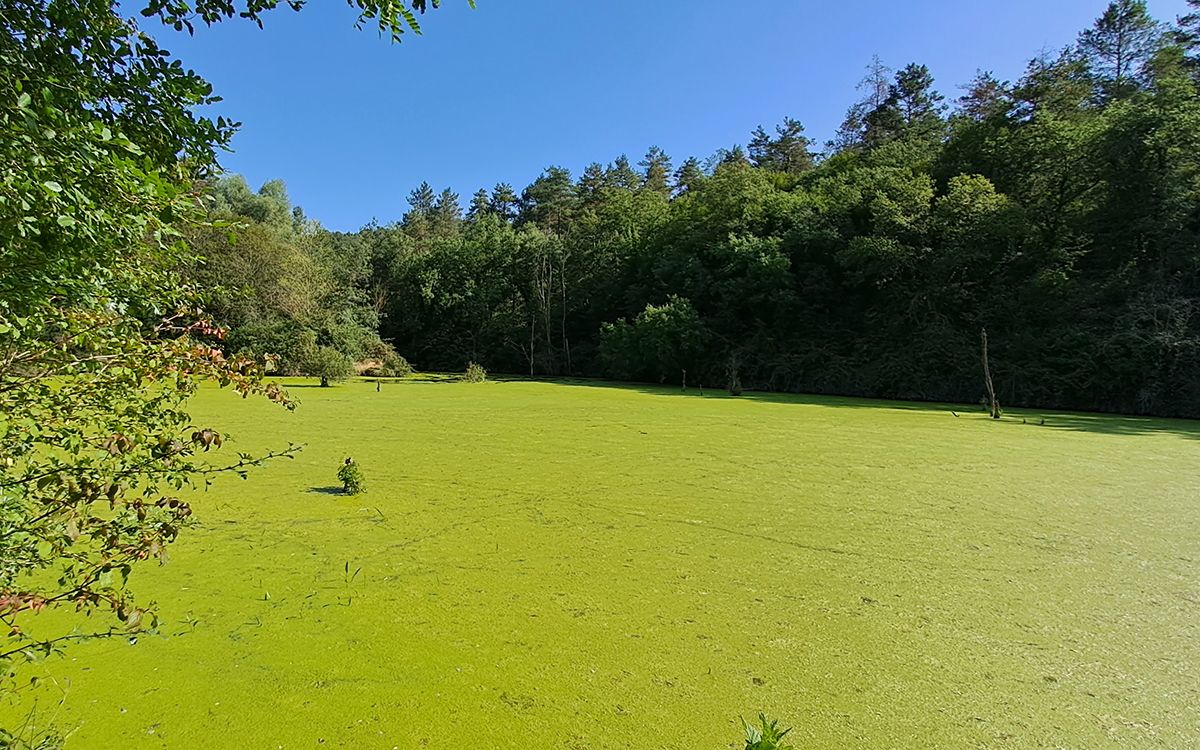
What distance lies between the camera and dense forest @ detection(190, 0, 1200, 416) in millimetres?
10758

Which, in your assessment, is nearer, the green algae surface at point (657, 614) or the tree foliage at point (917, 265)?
the green algae surface at point (657, 614)

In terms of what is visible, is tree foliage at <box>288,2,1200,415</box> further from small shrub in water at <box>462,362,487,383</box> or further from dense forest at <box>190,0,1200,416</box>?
small shrub in water at <box>462,362,487,383</box>

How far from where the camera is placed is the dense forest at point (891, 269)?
35.3 ft

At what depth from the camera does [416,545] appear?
2.92 meters

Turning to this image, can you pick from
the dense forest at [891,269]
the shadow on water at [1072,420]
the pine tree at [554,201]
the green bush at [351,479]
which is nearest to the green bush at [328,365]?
the dense forest at [891,269]

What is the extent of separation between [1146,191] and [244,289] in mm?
14637

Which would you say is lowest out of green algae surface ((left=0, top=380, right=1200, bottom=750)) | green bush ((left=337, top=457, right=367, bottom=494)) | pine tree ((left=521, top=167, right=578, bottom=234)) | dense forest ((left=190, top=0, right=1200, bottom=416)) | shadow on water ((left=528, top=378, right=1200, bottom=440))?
green algae surface ((left=0, top=380, right=1200, bottom=750))

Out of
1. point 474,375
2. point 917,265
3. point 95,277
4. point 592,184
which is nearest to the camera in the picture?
point 95,277

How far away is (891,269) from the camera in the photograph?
13594 millimetres

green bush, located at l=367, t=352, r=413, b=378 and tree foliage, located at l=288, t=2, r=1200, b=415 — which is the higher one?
tree foliage, located at l=288, t=2, r=1200, b=415

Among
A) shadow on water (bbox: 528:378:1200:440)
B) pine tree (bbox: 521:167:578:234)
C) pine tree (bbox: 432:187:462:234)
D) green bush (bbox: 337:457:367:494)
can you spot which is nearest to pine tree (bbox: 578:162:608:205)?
pine tree (bbox: 521:167:578:234)

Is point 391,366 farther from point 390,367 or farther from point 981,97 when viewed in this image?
point 981,97

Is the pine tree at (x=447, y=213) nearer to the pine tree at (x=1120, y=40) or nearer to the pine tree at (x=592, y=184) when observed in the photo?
the pine tree at (x=592, y=184)

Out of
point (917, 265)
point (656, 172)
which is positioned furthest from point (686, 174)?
point (917, 265)
